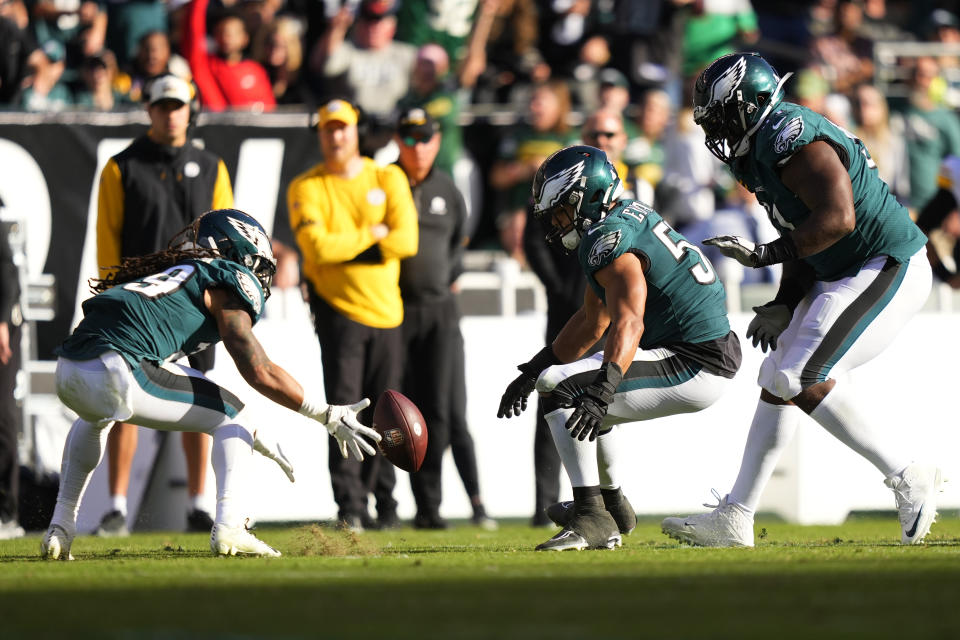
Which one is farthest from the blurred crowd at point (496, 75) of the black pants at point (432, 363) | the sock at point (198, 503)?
the sock at point (198, 503)

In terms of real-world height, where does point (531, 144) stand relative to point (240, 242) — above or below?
above

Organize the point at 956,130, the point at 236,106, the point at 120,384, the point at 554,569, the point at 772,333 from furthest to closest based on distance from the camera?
the point at 956,130
the point at 236,106
the point at 772,333
the point at 120,384
the point at 554,569

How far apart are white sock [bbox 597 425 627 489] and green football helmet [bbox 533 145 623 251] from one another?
0.88 meters

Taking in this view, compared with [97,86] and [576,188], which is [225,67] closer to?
[97,86]

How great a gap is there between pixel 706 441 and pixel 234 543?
421 cm

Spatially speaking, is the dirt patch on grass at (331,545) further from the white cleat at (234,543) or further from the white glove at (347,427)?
the white glove at (347,427)

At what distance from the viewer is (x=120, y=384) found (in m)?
6.09

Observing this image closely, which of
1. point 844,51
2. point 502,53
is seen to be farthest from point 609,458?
point 844,51

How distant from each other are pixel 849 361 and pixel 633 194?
3188mm

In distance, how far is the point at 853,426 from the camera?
621cm

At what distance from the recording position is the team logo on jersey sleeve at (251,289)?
6141mm

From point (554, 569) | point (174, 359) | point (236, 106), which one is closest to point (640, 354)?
point (554, 569)

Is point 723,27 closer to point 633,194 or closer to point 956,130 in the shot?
point 956,130

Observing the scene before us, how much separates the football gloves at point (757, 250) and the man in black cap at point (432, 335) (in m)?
3.22
